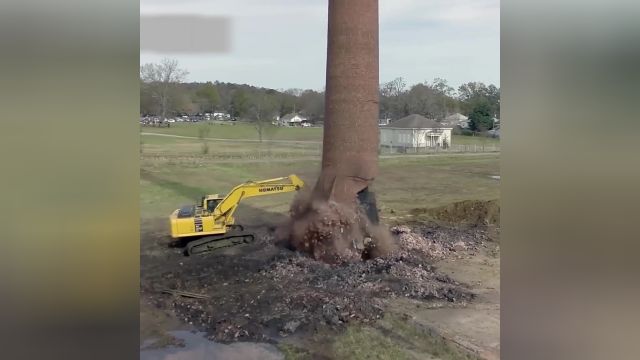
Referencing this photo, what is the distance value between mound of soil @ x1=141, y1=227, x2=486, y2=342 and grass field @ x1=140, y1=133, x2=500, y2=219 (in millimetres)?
1234

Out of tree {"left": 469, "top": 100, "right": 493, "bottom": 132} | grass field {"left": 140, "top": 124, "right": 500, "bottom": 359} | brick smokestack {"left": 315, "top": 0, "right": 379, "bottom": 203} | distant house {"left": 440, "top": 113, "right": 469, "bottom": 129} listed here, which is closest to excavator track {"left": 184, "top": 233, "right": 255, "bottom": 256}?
grass field {"left": 140, "top": 124, "right": 500, "bottom": 359}

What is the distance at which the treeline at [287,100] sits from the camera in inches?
238

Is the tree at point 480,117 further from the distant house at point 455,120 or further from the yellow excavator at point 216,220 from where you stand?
the yellow excavator at point 216,220

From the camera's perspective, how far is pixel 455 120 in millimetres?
12281

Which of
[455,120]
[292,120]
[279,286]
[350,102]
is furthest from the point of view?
[455,120]

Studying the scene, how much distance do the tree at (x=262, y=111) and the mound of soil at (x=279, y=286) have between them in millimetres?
4218

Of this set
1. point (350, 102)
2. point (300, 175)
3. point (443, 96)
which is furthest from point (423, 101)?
point (350, 102)

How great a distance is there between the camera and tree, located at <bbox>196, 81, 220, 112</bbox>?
6.50 m

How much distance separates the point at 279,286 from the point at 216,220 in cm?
122

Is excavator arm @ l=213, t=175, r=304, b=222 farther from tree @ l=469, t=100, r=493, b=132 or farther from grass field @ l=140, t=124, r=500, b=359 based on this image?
tree @ l=469, t=100, r=493, b=132

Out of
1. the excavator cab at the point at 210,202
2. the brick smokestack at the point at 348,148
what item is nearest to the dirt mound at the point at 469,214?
the brick smokestack at the point at 348,148

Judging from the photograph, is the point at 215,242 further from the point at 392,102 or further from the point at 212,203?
the point at 392,102
